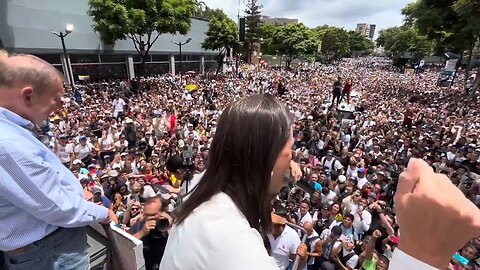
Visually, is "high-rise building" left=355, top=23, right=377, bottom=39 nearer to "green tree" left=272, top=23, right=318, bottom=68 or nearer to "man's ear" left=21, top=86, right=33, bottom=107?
"green tree" left=272, top=23, right=318, bottom=68

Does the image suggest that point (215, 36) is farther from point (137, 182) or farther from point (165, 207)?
point (165, 207)

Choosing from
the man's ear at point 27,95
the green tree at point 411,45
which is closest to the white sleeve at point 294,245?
the man's ear at point 27,95

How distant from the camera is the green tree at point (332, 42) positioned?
78562 mm

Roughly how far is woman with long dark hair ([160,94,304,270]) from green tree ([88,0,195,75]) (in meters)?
22.0

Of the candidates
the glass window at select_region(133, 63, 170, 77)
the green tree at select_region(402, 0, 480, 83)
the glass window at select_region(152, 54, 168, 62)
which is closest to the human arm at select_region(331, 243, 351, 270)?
→ the green tree at select_region(402, 0, 480, 83)

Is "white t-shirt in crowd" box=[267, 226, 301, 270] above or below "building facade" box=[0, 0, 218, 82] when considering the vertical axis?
below

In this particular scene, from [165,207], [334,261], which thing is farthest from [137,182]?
[334,261]

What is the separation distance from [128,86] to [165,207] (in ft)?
61.7

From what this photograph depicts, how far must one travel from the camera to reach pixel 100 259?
68.7 inches

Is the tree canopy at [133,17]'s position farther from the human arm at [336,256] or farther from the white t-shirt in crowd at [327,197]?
the human arm at [336,256]

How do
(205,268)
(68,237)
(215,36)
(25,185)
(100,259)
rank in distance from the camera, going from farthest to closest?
(215,36) < (100,259) < (68,237) < (25,185) < (205,268)

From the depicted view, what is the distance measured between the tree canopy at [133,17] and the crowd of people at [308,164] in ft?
18.7

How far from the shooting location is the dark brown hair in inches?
35.8

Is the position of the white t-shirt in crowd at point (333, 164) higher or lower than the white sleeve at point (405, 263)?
lower
